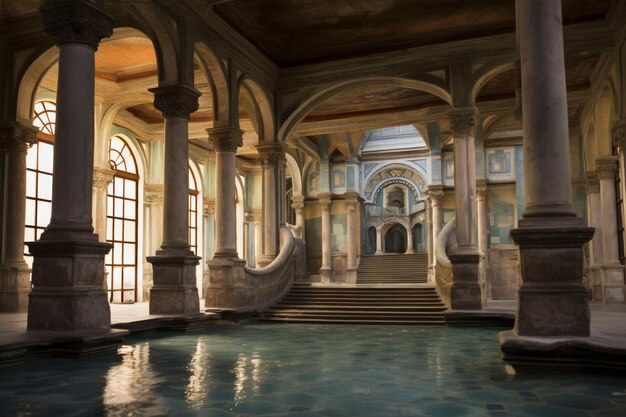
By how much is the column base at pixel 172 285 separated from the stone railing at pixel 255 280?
1.60 metres

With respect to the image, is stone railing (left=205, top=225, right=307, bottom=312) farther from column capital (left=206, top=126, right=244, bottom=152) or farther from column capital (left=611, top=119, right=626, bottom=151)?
column capital (left=611, top=119, right=626, bottom=151)

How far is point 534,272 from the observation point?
6.55m

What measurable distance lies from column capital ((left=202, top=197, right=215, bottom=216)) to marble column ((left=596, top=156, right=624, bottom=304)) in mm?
14720

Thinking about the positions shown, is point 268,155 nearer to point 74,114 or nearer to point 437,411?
point 74,114

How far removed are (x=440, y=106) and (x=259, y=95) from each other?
6.00 meters

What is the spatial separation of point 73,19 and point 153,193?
13633 millimetres

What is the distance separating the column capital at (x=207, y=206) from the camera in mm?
24891

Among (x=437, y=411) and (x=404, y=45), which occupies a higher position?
(x=404, y=45)

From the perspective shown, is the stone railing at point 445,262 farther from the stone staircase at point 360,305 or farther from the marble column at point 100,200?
the marble column at point 100,200

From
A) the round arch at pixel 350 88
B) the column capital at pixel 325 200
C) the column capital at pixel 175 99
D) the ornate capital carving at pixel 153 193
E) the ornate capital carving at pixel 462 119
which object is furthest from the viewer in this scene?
the column capital at pixel 325 200

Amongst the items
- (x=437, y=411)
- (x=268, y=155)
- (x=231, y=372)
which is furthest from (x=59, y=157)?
(x=268, y=155)

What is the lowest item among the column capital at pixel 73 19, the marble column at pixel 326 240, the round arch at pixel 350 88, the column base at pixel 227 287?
the column base at pixel 227 287

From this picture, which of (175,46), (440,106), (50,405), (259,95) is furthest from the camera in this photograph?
(440,106)

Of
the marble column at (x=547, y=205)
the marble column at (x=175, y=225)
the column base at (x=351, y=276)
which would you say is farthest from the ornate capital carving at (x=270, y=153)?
the marble column at (x=547, y=205)
